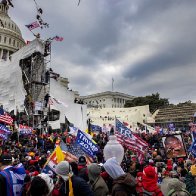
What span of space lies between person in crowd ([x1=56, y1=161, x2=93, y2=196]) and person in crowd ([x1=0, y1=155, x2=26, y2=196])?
52cm

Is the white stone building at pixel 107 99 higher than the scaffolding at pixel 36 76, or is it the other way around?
the white stone building at pixel 107 99

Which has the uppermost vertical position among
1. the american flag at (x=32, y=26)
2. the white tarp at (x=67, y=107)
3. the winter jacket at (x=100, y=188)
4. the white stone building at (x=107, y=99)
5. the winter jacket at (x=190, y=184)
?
the white stone building at (x=107, y=99)

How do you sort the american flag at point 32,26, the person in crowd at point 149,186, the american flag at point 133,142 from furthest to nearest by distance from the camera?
the american flag at point 32,26
the american flag at point 133,142
the person in crowd at point 149,186

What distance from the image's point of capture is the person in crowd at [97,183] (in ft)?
12.9

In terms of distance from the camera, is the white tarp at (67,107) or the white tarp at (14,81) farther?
the white tarp at (14,81)

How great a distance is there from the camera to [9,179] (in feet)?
12.3

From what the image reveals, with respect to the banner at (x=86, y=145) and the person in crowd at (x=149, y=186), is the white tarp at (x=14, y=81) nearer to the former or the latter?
the banner at (x=86, y=145)

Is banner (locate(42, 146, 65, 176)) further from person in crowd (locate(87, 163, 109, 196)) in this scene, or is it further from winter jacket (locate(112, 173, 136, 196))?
winter jacket (locate(112, 173, 136, 196))

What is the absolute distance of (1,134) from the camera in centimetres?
1195

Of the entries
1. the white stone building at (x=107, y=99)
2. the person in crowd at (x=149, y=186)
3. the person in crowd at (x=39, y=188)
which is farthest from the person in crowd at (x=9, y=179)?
the white stone building at (x=107, y=99)

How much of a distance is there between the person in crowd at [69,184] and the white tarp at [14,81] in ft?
95.0

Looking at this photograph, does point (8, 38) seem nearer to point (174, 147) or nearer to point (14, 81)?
point (14, 81)

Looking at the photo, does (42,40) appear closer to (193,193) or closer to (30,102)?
(30,102)

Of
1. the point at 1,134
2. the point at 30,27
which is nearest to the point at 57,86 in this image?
the point at 30,27
